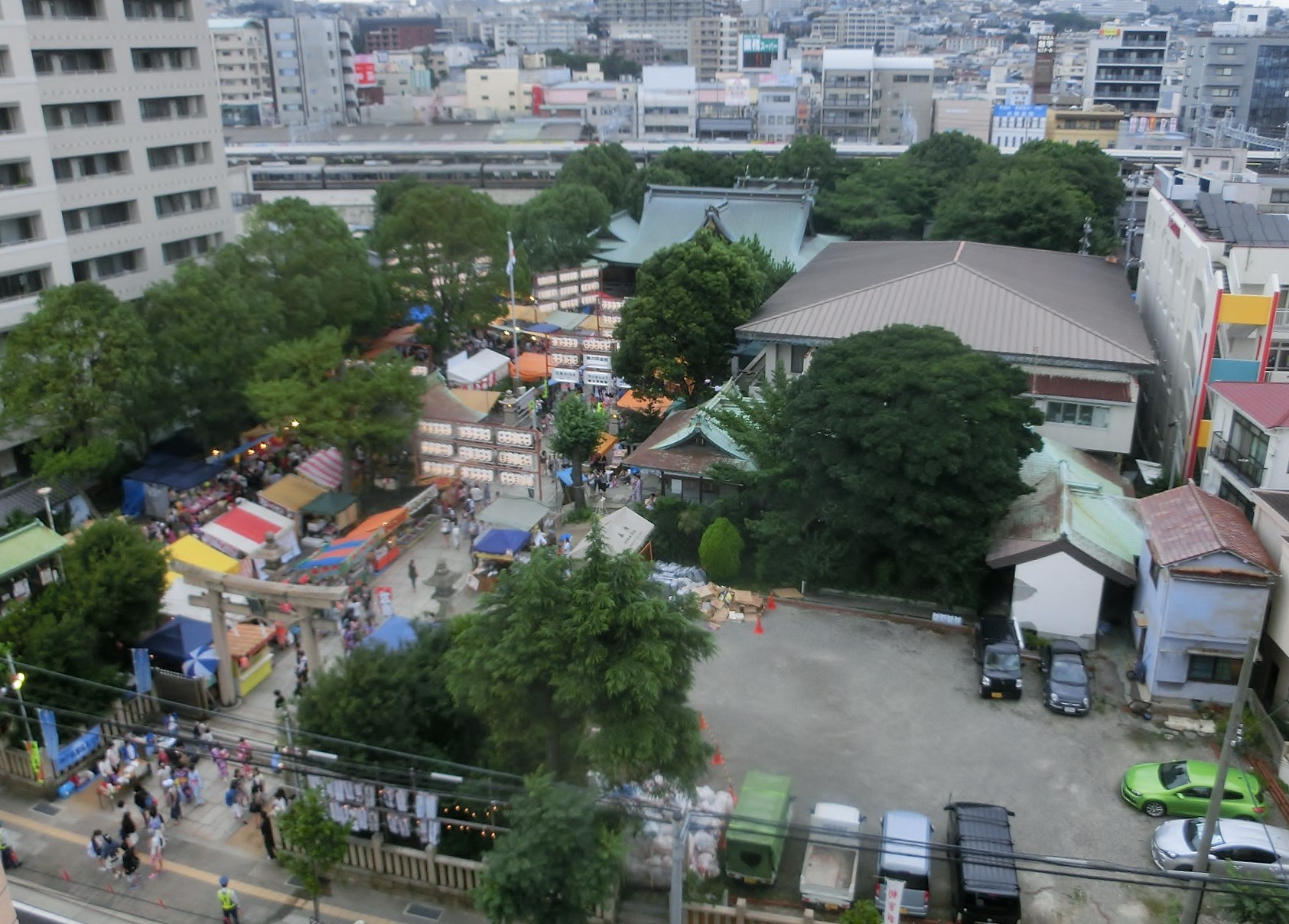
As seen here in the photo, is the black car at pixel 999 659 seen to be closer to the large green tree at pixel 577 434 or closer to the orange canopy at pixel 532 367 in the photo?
the large green tree at pixel 577 434

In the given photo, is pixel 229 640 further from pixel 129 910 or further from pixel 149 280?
pixel 149 280

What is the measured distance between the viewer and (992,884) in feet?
50.2

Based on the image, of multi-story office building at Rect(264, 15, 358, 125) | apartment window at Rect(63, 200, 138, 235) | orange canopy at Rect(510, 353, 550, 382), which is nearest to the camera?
apartment window at Rect(63, 200, 138, 235)

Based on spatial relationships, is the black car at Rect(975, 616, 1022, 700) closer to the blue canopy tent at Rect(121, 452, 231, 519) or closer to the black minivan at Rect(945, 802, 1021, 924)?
the black minivan at Rect(945, 802, 1021, 924)

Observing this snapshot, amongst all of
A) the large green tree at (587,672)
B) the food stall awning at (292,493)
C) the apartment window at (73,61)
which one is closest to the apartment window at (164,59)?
the apartment window at (73,61)

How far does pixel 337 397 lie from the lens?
98.3 ft

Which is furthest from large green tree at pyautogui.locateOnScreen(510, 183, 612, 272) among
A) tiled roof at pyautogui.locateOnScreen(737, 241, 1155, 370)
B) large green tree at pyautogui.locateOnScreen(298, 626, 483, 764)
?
large green tree at pyautogui.locateOnScreen(298, 626, 483, 764)

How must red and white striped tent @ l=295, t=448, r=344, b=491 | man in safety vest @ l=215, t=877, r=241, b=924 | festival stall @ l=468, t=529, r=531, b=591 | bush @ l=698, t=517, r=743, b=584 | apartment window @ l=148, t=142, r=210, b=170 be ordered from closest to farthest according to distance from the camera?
1. man in safety vest @ l=215, t=877, r=241, b=924
2. bush @ l=698, t=517, r=743, b=584
3. festival stall @ l=468, t=529, r=531, b=591
4. red and white striped tent @ l=295, t=448, r=344, b=491
5. apartment window @ l=148, t=142, r=210, b=170

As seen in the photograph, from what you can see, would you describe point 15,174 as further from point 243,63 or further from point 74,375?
point 243,63

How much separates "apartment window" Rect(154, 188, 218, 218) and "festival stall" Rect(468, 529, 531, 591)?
21.0 m

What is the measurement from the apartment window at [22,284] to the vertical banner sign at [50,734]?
18.2 metres

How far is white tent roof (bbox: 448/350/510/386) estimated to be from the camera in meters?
40.5

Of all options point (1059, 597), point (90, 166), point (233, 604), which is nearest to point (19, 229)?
point (90, 166)

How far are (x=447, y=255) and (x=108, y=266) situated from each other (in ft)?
40.2
